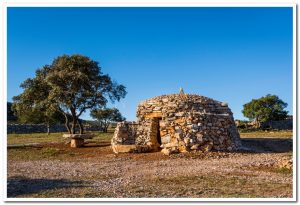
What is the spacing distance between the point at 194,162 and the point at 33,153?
7.73 meters

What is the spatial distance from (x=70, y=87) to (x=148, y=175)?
14.1 m

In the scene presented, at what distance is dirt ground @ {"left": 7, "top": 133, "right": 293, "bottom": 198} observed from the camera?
913cm

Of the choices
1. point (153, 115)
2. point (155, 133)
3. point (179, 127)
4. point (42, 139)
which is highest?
point (153, 115)

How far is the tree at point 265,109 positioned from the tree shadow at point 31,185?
133 ft

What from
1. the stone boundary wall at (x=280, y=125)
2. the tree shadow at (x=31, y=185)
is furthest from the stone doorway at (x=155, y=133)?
the stone boundary wall at (x=280, y=125)

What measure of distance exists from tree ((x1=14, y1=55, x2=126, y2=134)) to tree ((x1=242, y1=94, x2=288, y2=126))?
91.2 ft

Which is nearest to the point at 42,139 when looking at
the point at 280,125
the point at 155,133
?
the point at 155,133

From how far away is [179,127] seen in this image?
16.7m

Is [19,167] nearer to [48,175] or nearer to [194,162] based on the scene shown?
[48,175]

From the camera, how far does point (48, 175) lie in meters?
11.7

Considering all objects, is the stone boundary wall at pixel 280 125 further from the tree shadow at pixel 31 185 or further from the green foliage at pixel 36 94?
the tree shadow at pixel 31 185

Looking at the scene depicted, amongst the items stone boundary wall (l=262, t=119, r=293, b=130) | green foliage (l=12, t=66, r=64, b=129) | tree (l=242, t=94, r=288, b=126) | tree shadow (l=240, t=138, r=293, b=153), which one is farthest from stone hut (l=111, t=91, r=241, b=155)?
tree (l=242, t=94, r=288, b=126)

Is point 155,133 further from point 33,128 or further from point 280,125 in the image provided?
point 280,125
